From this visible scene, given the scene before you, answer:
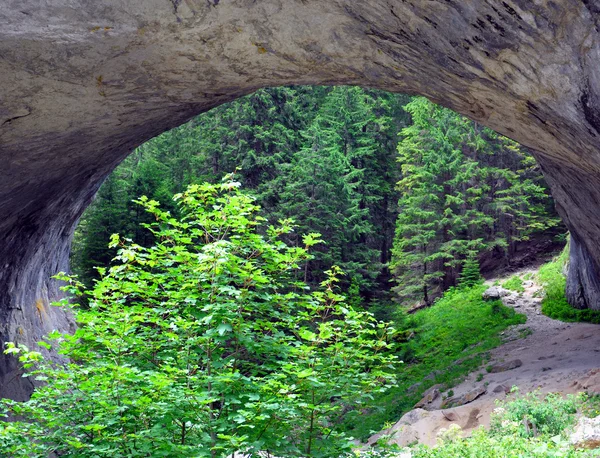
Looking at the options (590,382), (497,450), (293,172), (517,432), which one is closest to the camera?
(497,450)

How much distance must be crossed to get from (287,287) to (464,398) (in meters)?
11.6

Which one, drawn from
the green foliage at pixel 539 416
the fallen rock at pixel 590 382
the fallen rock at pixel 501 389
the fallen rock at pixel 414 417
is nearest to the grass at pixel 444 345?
the fallen rock at pixel 414 417

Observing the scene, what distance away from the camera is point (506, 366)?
16750mm

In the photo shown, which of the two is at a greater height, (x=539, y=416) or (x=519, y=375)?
(x=539, y=416)

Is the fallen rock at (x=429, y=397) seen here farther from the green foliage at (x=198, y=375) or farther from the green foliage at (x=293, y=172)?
the green foliage at (x=198, y=375)

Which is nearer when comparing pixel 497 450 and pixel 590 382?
pixel 497 450

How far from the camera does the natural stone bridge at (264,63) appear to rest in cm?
593

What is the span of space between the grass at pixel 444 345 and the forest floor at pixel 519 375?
28.1 inches

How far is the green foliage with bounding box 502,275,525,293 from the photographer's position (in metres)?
26.6

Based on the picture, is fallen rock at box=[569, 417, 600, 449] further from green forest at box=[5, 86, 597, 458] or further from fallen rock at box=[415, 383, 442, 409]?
fallen rock at box=[415, 383, 442, 409]

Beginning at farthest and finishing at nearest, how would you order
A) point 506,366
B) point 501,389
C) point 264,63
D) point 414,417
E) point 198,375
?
point 506,366 → point 501,389 → point 414,417 → point 264,63 → point 198,375

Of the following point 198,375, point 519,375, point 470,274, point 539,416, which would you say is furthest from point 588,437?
point 470,274

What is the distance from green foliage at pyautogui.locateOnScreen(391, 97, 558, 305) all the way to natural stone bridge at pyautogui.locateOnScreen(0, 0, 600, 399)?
21059 mm

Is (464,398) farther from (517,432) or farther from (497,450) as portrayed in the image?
(497,450)
